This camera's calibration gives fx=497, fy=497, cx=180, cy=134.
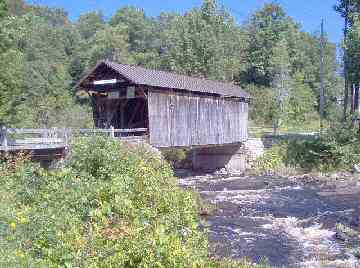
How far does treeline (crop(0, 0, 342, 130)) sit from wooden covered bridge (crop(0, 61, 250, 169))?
10.2 metres

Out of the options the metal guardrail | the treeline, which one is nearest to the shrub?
the treeline

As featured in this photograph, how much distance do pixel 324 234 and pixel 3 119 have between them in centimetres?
1380

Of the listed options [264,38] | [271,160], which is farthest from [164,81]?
[264,38]

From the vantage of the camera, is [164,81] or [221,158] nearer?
[164,81]

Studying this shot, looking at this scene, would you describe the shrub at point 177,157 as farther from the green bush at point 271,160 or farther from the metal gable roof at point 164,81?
the metal gable roof at point 164,81

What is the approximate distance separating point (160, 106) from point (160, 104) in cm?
9

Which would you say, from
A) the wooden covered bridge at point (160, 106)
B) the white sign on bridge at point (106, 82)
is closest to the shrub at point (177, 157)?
the wooden covered bridge at point (160, 106)

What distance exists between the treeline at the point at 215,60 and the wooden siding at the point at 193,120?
440 inches

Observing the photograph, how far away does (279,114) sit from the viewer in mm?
42000

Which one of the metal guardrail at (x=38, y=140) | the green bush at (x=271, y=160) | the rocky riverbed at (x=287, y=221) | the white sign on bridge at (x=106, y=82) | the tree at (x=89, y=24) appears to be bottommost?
the rocky riverbed at (x=287, y=221)

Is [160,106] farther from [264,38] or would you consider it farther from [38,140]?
[264,38]

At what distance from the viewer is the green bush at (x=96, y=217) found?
677cm

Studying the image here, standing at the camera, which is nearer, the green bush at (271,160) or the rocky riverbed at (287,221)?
the rocky riverbed at (287,221)

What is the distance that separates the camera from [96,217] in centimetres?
888
